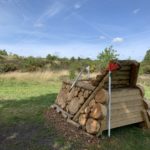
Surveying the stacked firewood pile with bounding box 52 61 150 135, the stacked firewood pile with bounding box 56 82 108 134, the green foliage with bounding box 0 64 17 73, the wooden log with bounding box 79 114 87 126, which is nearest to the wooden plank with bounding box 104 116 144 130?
the stacked firewood pile with bounding box 52 61 150 135

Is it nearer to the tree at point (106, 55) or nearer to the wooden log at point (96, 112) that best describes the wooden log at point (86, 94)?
the wooden log at point (96, 112)

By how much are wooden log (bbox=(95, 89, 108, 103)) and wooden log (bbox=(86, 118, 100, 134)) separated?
→ 1.24ft

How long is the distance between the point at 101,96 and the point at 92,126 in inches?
22.1

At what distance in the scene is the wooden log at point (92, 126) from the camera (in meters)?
3.44

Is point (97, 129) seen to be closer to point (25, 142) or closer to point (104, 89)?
point (104, 89)

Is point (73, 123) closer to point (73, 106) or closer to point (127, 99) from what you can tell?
point (73, 106)

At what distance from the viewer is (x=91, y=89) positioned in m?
3.76

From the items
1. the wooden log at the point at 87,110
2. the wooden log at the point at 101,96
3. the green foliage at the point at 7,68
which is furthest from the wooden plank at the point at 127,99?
the green foliage at the point at 7,68

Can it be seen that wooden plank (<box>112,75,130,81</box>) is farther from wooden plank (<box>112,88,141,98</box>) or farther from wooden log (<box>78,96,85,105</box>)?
wooden log (<box>78,96,85,105</box>)

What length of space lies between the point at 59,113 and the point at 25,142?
157cm

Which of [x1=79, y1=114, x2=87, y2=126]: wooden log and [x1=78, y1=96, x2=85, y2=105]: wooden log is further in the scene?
[x1=78, y1=96, x2=85, y2=105]: wooden log

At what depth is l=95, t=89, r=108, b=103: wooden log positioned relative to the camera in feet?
11.3

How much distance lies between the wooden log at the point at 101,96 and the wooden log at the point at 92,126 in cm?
38

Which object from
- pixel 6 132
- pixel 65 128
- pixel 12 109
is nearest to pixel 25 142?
pixel 6 132
